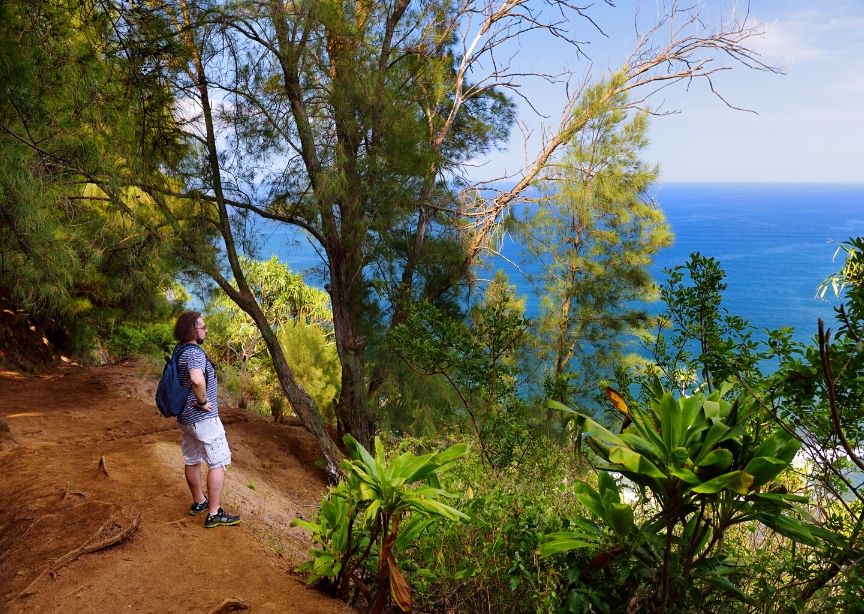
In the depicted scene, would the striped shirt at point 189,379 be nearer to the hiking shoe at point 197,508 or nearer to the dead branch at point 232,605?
the hiking shoe at point 197,508

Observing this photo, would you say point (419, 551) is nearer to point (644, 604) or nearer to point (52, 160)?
point (644, 604)

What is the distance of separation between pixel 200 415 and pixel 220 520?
62 centimetres

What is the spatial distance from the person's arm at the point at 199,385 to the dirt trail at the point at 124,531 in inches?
28.0

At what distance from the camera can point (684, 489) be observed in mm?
2260

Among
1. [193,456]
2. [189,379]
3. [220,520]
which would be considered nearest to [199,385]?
[189,379]

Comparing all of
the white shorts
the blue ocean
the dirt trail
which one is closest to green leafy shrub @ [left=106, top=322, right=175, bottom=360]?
the blue ocean

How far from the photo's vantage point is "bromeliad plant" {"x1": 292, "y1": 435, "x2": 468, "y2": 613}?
2.51 meters

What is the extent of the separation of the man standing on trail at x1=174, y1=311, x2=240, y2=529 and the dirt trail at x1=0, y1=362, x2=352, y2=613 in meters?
0.19

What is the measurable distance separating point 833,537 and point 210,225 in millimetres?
6857

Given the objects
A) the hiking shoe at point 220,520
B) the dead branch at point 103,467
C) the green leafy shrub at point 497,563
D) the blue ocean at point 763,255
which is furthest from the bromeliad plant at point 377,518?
the blue ocean at point 763,255

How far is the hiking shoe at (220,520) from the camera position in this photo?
12.1ft

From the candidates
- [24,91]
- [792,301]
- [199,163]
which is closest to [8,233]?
[24,91]

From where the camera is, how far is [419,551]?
296cm

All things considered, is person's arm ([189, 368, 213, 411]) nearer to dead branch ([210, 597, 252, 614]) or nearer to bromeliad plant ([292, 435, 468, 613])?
bromeliad plant ([292, 435, 468, 613])
